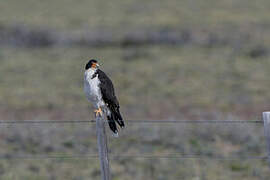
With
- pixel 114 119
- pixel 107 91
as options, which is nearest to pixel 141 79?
pixel 107 91

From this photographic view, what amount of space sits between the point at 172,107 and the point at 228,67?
20.6ft

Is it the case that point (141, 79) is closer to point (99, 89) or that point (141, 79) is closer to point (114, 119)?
point (99, 89)

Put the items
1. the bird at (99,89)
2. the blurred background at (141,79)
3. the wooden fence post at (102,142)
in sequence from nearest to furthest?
the wooden fence post at (102,142) → the bird at (99,89) → the blurred background at (141,79)

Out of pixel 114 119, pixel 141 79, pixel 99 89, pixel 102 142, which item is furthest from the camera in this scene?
pixel 141 79

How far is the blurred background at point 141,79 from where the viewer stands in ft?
34.7

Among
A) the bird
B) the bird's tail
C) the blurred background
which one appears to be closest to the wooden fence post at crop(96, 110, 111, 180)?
the bird's tail

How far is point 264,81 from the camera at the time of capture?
19.8 metres

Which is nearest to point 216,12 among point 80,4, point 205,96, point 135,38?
point 135,38

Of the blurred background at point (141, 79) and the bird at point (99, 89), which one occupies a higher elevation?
the blurred background at point (141, 79)

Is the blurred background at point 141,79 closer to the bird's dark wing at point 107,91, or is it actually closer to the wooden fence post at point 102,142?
the bird's dark wing at point 107,91

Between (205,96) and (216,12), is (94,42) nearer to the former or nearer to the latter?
(216,12)

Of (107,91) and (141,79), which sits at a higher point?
(141,79)

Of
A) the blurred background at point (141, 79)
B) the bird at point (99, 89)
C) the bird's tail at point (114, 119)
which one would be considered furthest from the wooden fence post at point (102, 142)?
the blurred background at point (141, 79)

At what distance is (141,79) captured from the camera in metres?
20.9
